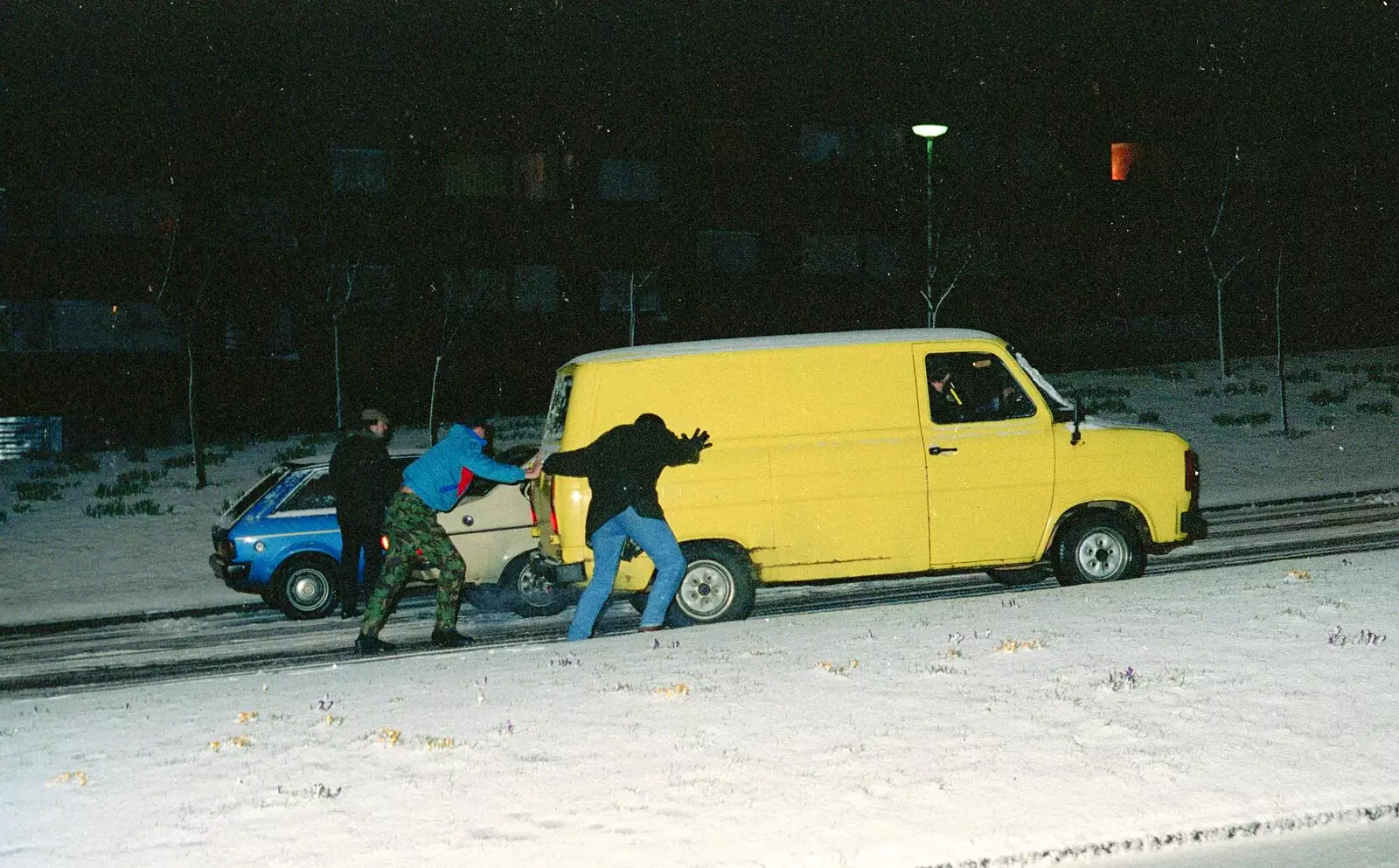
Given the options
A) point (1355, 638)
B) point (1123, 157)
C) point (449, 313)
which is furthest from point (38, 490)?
point (1123, 157)

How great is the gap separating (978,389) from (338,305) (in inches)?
962

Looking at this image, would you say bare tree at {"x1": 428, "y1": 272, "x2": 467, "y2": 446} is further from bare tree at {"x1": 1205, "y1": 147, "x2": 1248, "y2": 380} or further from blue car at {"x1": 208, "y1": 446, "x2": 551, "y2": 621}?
blue car at {"x1": 208, "y1": 446, "x2": 551, "y2": 621}

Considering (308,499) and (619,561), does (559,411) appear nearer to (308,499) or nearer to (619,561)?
(619,561)

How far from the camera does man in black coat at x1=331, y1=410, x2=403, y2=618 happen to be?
12.2 m

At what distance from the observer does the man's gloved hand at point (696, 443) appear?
10.1 meters

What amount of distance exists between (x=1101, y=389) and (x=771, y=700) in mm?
28756

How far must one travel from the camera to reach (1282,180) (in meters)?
48.8

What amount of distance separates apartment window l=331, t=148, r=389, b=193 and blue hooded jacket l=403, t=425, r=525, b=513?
99.3 feet

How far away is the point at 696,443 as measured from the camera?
1022cm

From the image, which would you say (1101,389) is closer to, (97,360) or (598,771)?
(97,360)

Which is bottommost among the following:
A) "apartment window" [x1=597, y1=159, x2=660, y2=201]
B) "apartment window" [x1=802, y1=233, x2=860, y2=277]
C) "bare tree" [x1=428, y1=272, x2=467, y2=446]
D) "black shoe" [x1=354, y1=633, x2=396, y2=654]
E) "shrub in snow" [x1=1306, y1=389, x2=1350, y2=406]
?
"black shoe" [x1=354, y1=633, x2=396, y2=654]

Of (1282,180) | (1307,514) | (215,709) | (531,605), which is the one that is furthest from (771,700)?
(1282,180)

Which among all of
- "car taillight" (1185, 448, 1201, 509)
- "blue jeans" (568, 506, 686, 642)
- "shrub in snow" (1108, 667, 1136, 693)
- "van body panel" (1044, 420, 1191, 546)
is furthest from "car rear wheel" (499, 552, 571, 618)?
"shrub in snow" (1108, 667, 1136, 693)

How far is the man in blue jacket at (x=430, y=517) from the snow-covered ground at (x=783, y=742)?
110 cm
